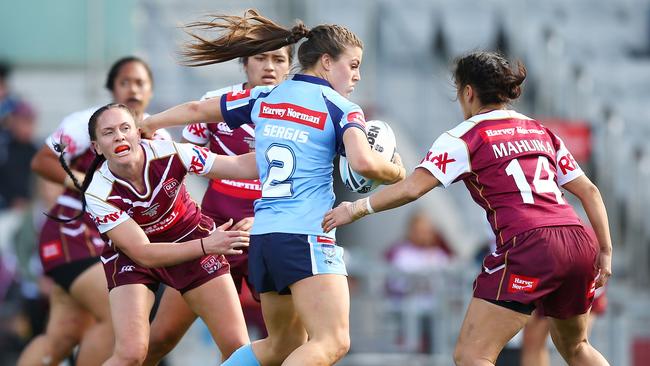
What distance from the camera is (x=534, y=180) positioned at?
6168mm

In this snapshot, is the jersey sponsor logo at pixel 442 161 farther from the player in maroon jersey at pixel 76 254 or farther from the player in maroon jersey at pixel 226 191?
the player in maroon jersey at pixel 76 254

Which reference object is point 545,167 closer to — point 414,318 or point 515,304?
point 515,304

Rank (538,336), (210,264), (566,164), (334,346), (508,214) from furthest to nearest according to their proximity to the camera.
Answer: (538,336)
(210,264)
(566,164)
(508,214)
(334,346)

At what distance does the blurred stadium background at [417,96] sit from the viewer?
1121 cm

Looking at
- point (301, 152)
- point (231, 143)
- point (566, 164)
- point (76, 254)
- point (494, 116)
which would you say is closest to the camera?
point (301, 152)

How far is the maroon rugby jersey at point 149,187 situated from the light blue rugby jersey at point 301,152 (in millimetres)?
544

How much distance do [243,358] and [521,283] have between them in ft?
4.60

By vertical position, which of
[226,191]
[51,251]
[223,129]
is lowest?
[51,251]

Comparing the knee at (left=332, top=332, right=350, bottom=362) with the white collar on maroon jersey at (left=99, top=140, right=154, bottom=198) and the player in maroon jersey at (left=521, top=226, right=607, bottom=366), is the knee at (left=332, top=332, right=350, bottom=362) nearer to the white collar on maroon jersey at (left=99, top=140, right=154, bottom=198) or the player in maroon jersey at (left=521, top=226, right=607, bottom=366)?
the white collar on maroon jersey at (left=99, top=140, right=154, bottom=198)

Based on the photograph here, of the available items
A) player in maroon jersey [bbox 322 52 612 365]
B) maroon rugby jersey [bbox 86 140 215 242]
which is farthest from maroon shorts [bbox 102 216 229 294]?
player in maroon jersey [bbox 322 52 612 365]

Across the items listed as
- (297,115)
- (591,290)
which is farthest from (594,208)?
(297,115)

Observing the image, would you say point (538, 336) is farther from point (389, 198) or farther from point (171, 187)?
point (171, 187)

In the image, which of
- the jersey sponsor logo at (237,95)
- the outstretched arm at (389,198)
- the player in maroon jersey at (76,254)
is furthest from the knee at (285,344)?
the player in maroon jersey at (76,254)

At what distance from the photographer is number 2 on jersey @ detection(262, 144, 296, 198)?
19.9ft
